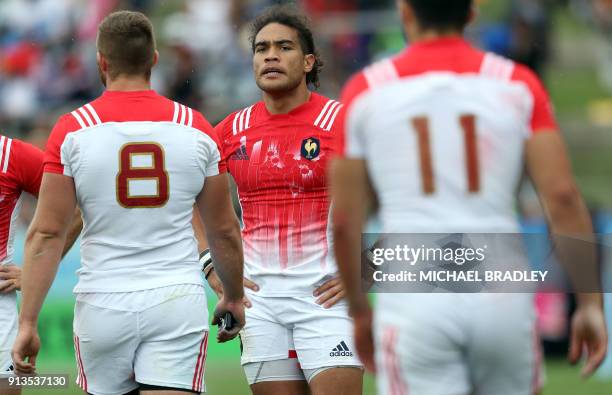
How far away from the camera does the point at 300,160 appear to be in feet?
22.6

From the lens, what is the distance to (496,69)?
428 centimetres

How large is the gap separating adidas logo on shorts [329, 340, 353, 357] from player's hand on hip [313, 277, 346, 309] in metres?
0.24

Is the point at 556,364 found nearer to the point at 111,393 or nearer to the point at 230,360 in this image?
the point at 230,360

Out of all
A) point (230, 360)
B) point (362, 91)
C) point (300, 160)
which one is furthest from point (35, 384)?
A: point (230, 360)

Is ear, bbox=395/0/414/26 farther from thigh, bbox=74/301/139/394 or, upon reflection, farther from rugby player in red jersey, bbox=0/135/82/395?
rugby player in red jersey, bbox=0/135/82/395

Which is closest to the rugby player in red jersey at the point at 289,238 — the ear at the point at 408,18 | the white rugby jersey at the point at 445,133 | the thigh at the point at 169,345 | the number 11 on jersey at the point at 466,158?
the thigh at the point at 169,345

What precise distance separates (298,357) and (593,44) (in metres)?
16.5

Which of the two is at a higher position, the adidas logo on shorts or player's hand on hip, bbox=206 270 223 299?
player's hand on hip, bbox=206 270 223 299

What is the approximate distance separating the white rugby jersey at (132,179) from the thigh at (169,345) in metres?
0.13

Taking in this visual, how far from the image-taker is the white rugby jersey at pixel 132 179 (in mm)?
5641

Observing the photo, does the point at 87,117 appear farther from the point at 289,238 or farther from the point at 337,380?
the point at 337,380

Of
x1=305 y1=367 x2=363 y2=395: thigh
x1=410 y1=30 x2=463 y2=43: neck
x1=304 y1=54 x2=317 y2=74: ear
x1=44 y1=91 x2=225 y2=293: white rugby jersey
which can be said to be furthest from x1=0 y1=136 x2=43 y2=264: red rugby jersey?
x1=410 y1=30 x2=463 y2=43: neck

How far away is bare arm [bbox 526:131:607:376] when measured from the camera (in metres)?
4.22

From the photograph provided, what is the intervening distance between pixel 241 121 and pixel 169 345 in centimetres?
182
